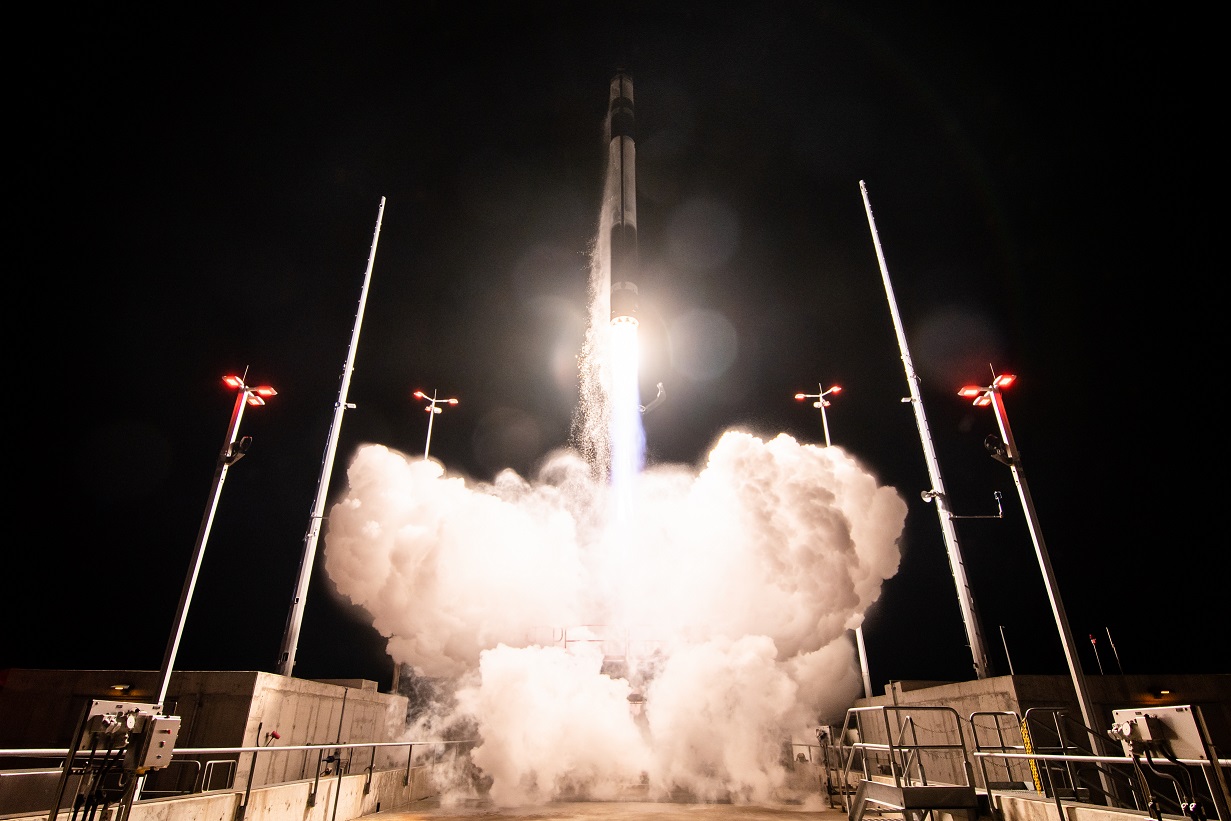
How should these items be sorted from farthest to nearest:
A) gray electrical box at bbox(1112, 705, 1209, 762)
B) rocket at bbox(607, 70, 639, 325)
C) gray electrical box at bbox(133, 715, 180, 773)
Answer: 1. rocket at bbox(607, 70, 639, 325)
2. gray electrical box at bbox(133, 715, 180, 773)
3. gray electrical box at bbox(1112, 705, 1209, 762)

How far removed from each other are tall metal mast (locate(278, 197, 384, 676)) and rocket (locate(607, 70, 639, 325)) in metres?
10.2

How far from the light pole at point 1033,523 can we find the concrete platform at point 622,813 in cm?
512

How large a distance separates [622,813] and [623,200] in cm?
2252

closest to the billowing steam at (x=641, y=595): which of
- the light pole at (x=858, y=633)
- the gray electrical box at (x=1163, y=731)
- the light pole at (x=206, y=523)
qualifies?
the light pole at (x=858, y=633)

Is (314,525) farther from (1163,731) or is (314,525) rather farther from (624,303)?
(1163,731)

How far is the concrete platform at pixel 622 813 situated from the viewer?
1309 cm

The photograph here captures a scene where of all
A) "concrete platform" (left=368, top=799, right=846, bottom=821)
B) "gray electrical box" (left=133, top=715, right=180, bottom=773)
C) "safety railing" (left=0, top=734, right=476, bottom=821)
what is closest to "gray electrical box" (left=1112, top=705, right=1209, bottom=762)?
"concrete platform" (left=368, top=799, right=846, bottom=821)

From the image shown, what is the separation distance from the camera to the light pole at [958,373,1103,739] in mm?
11852

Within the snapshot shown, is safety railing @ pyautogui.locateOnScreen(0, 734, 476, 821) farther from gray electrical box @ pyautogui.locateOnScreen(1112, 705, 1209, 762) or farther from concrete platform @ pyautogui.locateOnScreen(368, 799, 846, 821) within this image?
gray electrical box @ pyautogui.locateOnScreen(1112, 705, 1209, 762)

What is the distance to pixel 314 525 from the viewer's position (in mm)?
22031

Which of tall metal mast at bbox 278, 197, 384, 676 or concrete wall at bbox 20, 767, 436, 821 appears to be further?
tall metal mast at bbox 278, 197, 384, 676

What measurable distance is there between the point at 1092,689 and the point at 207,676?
20938 mm

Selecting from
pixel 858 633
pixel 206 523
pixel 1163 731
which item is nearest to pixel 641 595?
pixel 858 633

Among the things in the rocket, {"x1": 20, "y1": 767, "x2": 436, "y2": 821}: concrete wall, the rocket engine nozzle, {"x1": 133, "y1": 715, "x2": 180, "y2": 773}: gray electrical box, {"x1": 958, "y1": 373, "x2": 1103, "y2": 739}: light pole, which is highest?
the rocket
